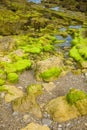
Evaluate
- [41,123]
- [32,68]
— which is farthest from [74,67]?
[41,123]

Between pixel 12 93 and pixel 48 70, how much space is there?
3.01m

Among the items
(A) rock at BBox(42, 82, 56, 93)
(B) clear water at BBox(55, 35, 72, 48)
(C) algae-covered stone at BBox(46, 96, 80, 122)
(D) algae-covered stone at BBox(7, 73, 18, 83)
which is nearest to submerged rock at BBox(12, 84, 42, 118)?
(C) algae-covered stone at BBox(46, 96, 80, 122)

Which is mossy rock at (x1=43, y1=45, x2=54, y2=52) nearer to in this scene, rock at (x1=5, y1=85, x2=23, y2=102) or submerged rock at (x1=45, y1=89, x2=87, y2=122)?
rock at (x1=5, y1=85, x2=23, y2=102)

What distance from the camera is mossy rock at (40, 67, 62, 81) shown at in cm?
1418

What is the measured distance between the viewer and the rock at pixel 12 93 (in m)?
12.2

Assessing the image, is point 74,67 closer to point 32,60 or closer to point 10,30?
point 32,60

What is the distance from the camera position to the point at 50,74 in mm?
14344

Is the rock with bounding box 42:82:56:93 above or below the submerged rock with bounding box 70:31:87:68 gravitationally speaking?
above

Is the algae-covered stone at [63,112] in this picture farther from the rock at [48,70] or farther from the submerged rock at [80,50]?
the submerged rock at [80,50]

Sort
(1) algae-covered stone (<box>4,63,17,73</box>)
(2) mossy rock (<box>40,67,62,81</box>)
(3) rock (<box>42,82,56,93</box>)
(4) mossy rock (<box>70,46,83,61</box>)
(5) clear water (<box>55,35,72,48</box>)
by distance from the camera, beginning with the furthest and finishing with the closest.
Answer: (5) clear water (<box>55,35,72,48</box>) → (4) mossy rock (<box>70,46,83,61</box>) → (1) algae-covered stone (<box>4,63,17,73</box>) → (2) mossy rock (<box>40,67,62,81</box>) → (3) rock (<box>42,82,56,93</box>)

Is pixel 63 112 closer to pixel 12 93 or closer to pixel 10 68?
pixel 12 93

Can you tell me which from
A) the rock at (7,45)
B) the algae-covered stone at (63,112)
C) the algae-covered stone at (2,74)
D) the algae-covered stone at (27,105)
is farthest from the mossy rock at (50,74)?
the rock at (7,45)

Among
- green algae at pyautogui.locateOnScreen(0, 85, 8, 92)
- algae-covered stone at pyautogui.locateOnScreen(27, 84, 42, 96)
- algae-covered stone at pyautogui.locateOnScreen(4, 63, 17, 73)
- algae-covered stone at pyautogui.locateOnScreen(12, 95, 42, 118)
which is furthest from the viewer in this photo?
algae-covered stone at pyautogui.locateOnScreen(4, 63, 17, 73)

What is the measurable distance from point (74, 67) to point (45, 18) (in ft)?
51.9
